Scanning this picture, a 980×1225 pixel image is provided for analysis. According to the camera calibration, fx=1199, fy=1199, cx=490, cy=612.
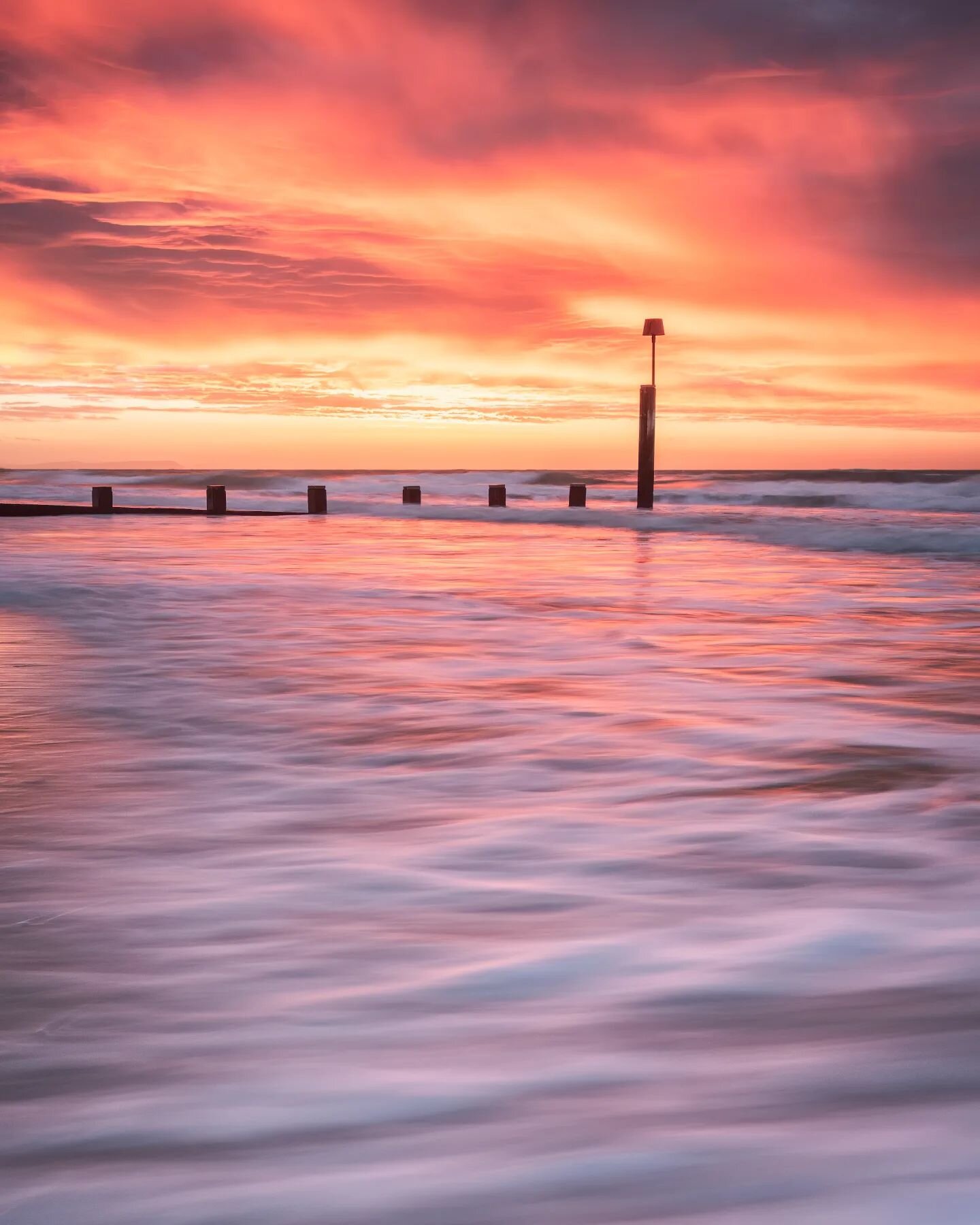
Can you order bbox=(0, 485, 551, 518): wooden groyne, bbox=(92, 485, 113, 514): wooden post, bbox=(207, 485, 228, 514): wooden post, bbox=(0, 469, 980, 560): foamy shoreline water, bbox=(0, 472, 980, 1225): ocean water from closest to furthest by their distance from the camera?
bbox=(0, 472, 980, 1225): ocean water → bbox=(0, 469, 980, 560): foamy shoreline water → bbox=(0, 485, 551, 518): wooden groyne → bbox=(92, 485, 113, 514): wooden post → bbox=(207, 485, 228, 514): wooden post

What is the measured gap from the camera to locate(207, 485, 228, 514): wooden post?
80.6 ft

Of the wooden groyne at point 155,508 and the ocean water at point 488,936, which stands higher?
the ocean water at point 488,936

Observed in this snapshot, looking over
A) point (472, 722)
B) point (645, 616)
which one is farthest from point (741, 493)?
point (472, 722)

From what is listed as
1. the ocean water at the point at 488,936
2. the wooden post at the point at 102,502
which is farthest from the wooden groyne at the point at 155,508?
the ocean water at the point at 488,936

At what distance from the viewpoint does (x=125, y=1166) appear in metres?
1.53

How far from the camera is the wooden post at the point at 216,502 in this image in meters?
24.6

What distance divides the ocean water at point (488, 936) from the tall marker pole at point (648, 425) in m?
18.4

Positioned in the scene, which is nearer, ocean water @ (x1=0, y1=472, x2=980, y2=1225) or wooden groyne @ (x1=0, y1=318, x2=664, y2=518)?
ocean water @ (x1=0, y1=472, x2=980, y2=1225)

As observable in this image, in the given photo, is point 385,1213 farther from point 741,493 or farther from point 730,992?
point 741,493

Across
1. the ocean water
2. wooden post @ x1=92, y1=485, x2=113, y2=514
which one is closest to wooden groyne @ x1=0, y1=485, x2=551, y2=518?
wooden post @ x1=92, y1=485, x2=113, y2=514

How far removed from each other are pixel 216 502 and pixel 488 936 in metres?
23.3

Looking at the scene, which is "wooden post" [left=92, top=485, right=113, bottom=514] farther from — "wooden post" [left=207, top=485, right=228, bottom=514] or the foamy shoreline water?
the foamy shoreline water

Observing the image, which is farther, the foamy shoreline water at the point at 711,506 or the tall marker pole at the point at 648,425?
the tall marker pole at the point at 648,425

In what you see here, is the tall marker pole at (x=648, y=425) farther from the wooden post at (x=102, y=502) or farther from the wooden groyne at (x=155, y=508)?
the wooden post at (x=102, y=502)
